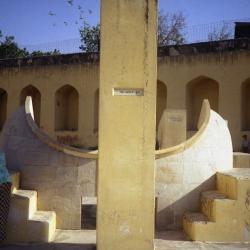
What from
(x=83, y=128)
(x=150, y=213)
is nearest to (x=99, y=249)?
(x=150, y=213)

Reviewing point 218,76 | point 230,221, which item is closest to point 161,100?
point 218,76

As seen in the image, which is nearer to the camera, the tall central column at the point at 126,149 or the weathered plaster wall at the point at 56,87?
the tall central column at the point at 126,149

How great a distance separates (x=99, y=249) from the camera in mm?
4992

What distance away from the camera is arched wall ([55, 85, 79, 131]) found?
19.9m

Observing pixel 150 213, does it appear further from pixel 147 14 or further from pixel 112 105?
pixel 147 14

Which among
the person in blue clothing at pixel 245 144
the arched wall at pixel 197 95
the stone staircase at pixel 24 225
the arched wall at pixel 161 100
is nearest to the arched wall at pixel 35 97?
the arched wall at pixel 161 100

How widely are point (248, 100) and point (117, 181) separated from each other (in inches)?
480

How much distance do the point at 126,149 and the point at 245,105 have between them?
11934 mm

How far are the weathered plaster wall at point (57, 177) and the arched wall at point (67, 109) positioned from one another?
13.0 metres

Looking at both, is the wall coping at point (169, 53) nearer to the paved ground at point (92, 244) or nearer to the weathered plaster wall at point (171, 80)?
the weathered plaster wall at point (171, 80)

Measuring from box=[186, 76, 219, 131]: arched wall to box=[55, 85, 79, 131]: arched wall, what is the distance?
5.97 metres

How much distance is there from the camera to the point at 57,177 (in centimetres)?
673

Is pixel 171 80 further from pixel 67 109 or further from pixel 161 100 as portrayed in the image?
pixel 67 109

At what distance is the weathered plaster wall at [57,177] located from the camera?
6.64 metres
